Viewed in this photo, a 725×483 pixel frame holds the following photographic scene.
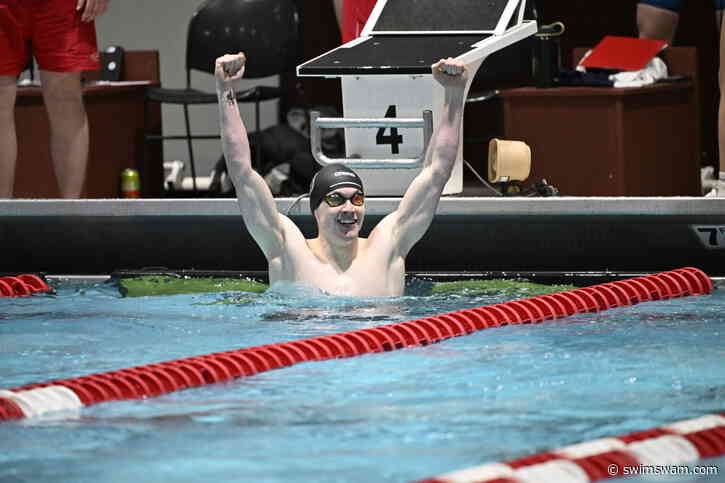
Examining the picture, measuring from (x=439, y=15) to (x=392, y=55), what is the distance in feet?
1.62

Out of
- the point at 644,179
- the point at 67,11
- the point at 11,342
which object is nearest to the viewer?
the point at 11,342

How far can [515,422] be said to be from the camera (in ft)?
12.2

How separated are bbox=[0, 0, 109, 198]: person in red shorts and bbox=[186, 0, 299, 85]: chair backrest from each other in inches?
89.5

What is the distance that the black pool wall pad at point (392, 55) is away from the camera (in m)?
6.00

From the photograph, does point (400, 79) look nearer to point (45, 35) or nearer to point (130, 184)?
point (45, 35)

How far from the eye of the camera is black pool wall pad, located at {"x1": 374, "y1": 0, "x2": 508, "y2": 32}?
6.49 metres

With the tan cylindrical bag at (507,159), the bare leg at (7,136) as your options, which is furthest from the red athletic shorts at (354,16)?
the bare leg at (7,136)

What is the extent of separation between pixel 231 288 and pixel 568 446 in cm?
288

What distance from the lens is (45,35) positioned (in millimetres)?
6562

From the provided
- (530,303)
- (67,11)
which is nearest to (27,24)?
(67,11)

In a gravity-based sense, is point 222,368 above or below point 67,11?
below

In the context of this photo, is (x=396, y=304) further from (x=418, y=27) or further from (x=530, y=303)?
(x=418, y=27)

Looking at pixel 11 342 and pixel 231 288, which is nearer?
pixel 11 342

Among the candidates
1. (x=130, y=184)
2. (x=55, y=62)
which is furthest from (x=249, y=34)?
(x=55, y=62)
